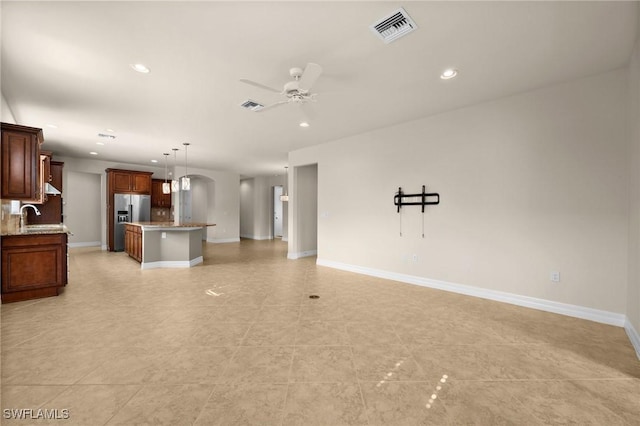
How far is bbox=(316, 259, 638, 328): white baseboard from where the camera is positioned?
123 inches

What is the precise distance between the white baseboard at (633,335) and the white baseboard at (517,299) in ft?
0.56

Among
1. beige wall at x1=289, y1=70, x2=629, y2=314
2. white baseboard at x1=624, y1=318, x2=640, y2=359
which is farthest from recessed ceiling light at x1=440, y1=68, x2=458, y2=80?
white baseboard at x1=624, y1=318, x2=640, y2=359

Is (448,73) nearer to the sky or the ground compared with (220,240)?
nearer to the sky

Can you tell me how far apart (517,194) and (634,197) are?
3.59ft

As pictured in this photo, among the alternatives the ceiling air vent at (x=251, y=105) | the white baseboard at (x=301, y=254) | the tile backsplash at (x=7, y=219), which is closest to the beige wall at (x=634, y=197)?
the ceiling air vent at (x=251, y=105)

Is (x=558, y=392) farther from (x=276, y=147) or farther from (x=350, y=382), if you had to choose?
(x=276, y=147)

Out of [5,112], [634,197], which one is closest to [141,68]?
[5,112]

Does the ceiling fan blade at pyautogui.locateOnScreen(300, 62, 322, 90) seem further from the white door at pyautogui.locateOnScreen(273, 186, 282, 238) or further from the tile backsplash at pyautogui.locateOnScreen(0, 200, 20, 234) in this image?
the white door at pyautogui.locateOnScreen(273, 186, 282, 238)

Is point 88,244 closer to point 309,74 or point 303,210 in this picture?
point 303,210

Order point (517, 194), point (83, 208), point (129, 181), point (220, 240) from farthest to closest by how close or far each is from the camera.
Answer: point (220, 240) → point (83, 208) → point (129, 181) → point (517, 194)

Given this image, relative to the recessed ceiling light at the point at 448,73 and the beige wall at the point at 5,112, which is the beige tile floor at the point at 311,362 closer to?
the beige wall at the point at 5,112

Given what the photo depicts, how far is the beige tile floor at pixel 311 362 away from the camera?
1.75m

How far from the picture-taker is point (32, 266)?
3.80 meters

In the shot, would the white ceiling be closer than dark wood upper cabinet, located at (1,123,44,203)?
Yes
